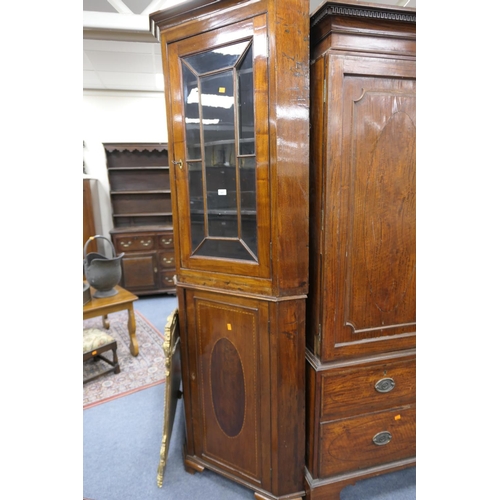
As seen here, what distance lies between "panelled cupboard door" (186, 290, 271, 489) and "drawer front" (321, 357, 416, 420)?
256 millimetres

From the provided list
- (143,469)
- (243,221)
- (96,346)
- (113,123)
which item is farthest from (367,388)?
(113,123)

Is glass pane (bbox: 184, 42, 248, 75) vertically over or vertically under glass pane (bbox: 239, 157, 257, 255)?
over

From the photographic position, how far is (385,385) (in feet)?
4.07

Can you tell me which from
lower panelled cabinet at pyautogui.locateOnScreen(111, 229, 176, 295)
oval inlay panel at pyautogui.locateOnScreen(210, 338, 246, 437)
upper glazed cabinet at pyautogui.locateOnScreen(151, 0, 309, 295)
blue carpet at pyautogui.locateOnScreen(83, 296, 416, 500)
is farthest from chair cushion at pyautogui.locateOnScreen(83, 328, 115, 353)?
lower panelled cabinet at pyautogui.locateOnScreen(111, 229, 176, 295)

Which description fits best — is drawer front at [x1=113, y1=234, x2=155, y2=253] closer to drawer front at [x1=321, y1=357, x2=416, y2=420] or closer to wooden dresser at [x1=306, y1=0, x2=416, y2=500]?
wooden dresser at [x1=306, y1=0, x2=416, y2=500]

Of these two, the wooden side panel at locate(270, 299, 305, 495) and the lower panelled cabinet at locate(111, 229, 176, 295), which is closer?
the wooden side panel at locate(270, 299, 305, 495)

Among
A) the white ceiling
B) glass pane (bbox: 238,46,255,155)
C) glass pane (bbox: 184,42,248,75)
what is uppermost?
the white ceiling

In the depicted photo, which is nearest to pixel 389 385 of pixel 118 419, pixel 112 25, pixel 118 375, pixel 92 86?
pixel 118 419

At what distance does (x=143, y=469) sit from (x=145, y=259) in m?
2.61

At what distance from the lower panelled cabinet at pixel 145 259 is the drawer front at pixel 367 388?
283 cm

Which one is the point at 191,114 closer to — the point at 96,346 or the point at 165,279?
the point at 96,346

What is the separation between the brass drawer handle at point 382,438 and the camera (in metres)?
1.27

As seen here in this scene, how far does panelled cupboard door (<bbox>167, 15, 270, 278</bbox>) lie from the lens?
999mm
